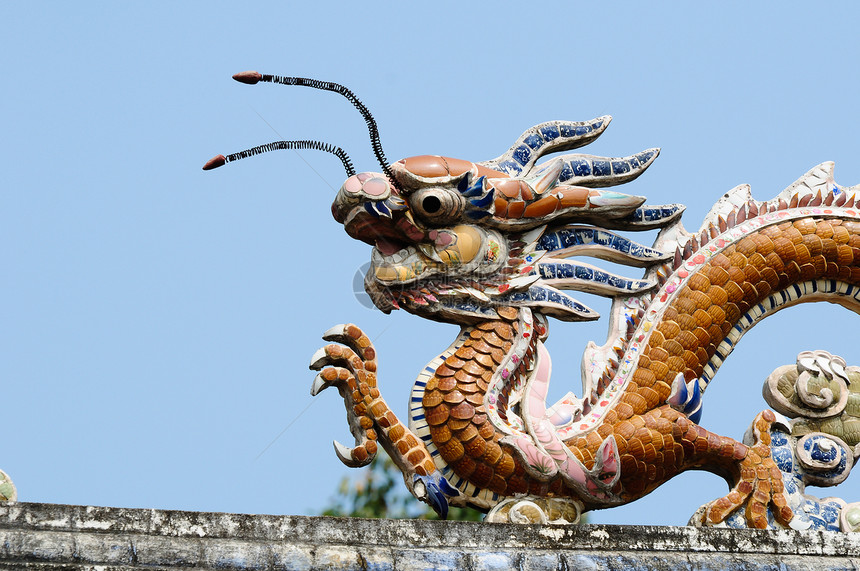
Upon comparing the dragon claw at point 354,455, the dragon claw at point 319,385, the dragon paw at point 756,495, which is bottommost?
the dragon paw at point 756,495

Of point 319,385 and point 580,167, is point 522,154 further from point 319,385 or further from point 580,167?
point 319,385

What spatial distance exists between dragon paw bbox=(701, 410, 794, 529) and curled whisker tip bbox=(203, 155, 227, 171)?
348cm

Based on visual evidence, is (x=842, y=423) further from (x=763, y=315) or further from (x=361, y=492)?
(x=361, y=492)

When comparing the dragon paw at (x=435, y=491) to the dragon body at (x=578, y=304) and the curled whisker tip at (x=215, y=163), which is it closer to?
the dragon body at (x=578, y=304)

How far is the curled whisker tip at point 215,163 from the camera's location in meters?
8.21

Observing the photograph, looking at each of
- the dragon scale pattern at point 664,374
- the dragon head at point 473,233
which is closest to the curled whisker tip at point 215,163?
the dragon head at point 473,233

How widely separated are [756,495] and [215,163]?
3.72 metres

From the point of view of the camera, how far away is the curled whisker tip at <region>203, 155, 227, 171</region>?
8211 millimetres

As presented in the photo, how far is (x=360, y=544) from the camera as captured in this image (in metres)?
6.70

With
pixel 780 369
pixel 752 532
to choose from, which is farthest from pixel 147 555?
pixel 780 369

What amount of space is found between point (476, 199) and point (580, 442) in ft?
5.23

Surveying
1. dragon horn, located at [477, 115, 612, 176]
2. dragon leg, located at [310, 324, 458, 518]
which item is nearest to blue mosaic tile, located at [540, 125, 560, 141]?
dragon horn, located at [477, 115, 612, 176]

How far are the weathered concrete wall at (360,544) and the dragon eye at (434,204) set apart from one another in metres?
2.07

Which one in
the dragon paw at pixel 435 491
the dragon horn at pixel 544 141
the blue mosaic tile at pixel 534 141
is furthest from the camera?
the blue mosaic tile at pixel 534 141
